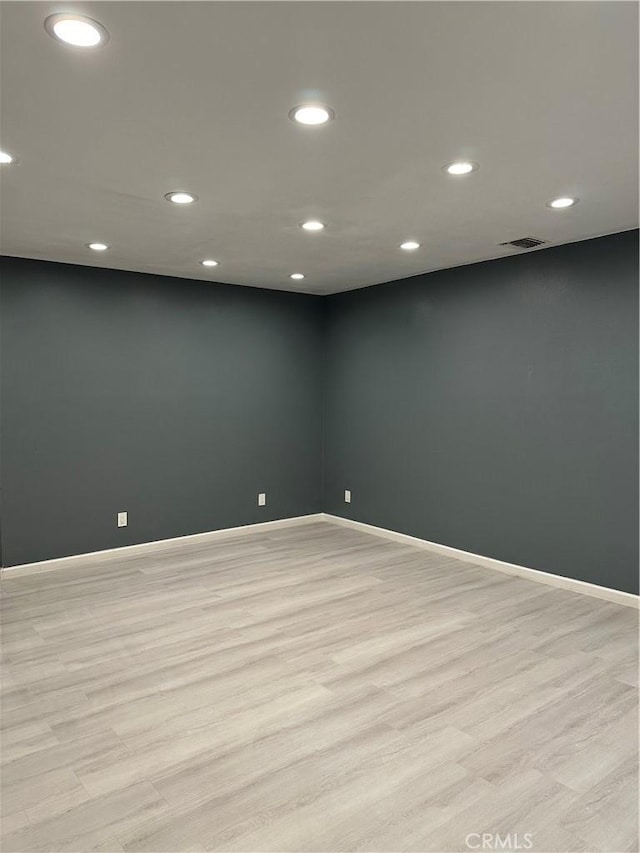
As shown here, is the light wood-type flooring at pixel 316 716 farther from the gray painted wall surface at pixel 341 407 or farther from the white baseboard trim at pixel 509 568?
the gray painted wall surface at pixel 341 407

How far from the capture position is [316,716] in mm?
2625

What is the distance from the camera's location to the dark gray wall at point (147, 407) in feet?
15.3

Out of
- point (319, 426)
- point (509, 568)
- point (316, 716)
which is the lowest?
point (316, 716)

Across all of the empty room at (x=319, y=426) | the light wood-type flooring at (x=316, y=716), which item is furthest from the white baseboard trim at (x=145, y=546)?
the light wood-type flooring at (x=316, y=716)

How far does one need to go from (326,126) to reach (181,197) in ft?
3.70

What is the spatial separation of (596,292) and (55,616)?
162 inches

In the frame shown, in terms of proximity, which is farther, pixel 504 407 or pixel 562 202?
pixel 504 407

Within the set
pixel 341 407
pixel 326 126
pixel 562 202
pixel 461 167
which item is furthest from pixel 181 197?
pixel 341 407

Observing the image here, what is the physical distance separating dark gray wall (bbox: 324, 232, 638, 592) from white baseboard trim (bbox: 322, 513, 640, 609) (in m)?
0.05

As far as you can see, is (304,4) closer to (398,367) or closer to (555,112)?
(555,112)

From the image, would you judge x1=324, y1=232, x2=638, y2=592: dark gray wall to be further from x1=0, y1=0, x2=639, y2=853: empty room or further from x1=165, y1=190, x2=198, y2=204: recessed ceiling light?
x1=165, y1=190, x2=198, y2=204: recessed ceiling light

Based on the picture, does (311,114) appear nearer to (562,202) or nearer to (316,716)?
(562,202)

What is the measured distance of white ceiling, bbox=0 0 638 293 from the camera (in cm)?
168

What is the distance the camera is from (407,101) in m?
2.11
